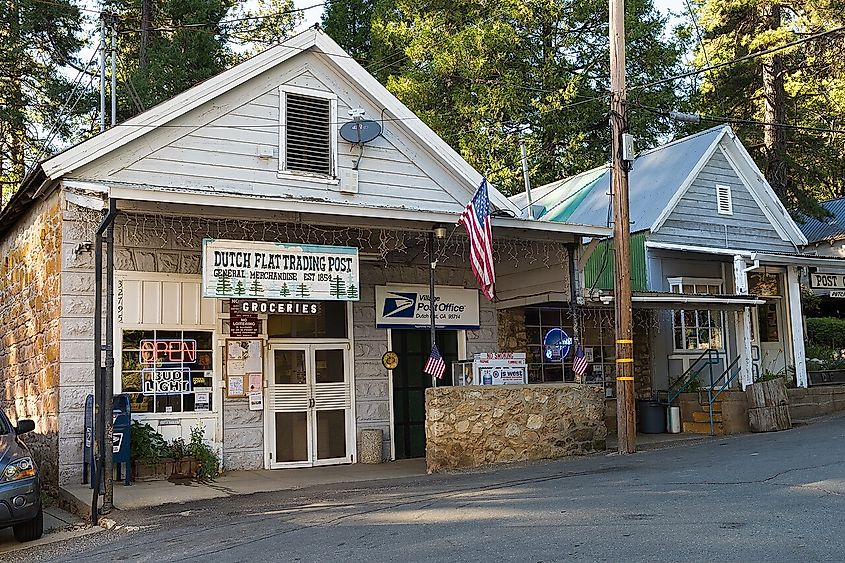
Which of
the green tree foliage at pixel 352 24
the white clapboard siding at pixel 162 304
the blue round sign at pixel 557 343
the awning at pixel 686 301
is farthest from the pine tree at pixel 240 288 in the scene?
the green tree foliage at pixel 352 24

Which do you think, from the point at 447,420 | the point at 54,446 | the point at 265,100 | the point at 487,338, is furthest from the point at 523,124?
the point at 54,446

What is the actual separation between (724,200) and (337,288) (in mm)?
12960

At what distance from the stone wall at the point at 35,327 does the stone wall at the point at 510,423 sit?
17.8 ft

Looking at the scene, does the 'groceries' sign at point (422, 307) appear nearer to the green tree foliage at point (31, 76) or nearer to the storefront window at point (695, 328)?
the storefront window at point (695, 328)

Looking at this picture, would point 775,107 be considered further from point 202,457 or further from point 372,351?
point 202,457

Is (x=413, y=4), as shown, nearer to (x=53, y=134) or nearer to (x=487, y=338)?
(x=53, y=134)

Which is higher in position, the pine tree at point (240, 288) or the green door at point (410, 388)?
the pine tree at point (240, 288)

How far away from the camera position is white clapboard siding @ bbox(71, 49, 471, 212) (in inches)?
524

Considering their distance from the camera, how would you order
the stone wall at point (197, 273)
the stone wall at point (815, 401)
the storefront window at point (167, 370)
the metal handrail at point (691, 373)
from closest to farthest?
the stone wall at point (197, 273)
the storefront window at point (167, 370)
the metal handrail at point (691, 373)
the stone wall at point (815, 401)

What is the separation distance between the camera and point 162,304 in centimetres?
1336

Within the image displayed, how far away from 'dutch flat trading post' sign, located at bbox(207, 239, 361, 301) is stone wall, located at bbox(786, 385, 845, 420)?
10.7 meters

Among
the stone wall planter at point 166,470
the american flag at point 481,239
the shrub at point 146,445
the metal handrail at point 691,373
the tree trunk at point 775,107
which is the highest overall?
the tree trunk at point 775,107

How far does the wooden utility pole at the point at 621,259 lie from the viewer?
13758mm

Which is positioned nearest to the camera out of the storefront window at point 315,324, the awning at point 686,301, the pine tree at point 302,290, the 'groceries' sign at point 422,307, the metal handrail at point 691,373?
the pine tree at point 302,290
